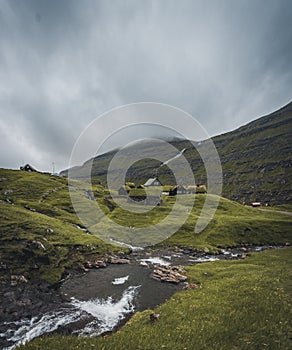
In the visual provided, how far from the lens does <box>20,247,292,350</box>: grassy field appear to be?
15852mm

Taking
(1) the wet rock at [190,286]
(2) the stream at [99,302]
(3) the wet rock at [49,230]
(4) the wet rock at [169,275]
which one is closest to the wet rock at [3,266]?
(2) the stream at [99,302]

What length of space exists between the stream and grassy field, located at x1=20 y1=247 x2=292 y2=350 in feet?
9.07

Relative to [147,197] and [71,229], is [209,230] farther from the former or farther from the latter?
[71,229]

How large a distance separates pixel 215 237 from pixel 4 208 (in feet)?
195

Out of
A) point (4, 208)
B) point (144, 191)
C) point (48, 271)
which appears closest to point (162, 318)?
point (48, 271)

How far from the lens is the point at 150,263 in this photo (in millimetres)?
46250

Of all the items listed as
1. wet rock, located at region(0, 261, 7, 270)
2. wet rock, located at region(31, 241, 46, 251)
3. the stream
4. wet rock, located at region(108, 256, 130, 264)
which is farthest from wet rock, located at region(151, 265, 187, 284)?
wet rock, located at region(0, 261, 7, 270)

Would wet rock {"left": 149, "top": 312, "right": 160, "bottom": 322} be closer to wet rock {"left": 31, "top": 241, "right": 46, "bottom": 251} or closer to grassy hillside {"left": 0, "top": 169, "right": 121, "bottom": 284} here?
grassy hillside {"left": 0, "top": 169, "right": 121, "bottom": 284}

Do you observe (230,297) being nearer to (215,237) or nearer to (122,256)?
(122,256)

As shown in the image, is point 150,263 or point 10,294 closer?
point 10,294

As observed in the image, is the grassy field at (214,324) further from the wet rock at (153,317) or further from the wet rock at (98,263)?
the wet rock at (98,263)

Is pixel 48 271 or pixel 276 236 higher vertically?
pixel 48 271

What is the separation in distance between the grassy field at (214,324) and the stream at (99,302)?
2766 millimetres


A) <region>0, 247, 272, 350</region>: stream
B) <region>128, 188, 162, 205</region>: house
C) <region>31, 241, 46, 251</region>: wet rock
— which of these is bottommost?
<region>0, 247, 272, 350</region>: stream
